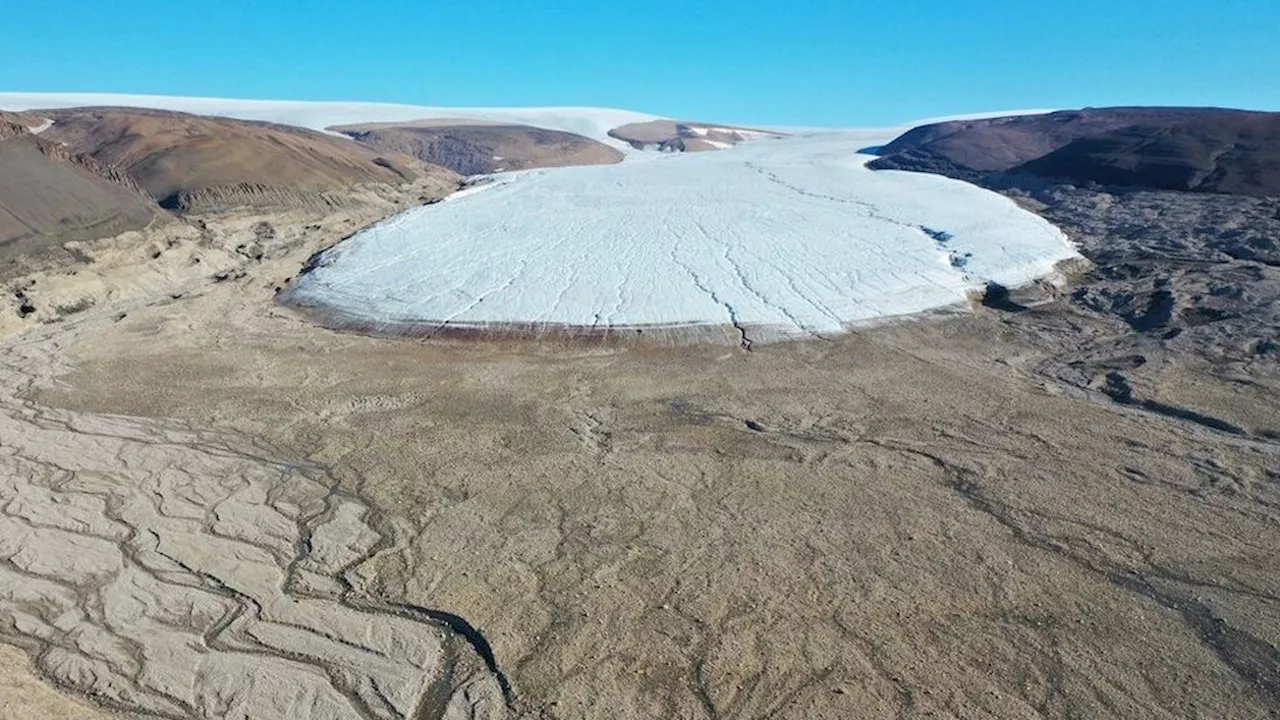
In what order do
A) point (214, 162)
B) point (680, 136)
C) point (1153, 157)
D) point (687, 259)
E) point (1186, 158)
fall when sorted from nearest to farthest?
1. point (687, 259)
2. point (1186, 158)
3. point (1153, 157)
4. point (214, 162)
5. point (680, 136)

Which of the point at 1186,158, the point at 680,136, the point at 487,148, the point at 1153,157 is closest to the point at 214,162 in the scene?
the point at 487,148

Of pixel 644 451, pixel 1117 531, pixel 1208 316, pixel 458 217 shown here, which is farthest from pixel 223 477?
pixel 458 217

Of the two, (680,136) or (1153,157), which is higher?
(1153,157)

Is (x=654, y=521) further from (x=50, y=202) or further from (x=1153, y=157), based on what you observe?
(x=1153, y=157)

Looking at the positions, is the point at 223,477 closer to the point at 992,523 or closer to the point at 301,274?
the point at 992,523

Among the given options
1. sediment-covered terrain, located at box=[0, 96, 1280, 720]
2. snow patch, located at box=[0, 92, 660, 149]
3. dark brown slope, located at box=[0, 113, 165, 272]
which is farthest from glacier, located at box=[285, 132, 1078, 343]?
snow patch, located at box=[0, 92, 660, 149]

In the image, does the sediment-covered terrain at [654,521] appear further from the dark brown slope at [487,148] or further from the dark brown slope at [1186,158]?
the dark brown slope at [487,148]
